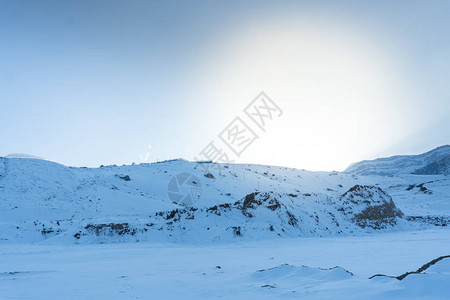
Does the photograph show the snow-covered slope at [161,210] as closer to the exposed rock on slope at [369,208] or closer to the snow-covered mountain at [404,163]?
the exposed rock on slope at [369,208]

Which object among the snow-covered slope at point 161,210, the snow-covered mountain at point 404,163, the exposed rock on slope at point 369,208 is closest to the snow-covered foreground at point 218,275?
the snow-covered slope at point 161,210

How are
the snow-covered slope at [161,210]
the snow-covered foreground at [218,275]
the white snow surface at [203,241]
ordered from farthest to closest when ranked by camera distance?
1. the snow-covered slope at [161,210]
2. the white snow surface at [203,241]
3. the snow-covered foreground at [218,275]

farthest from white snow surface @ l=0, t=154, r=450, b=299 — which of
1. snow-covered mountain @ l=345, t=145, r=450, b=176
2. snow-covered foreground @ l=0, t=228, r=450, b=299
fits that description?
snow-covered mountain @ l=345, t=145, r=450, b=176

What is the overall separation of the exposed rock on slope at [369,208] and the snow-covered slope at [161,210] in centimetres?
8

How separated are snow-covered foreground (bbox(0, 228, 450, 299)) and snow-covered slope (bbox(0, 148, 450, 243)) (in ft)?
15.6

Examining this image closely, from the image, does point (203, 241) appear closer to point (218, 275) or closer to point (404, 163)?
point (218, 275)

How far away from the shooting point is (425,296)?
4629 mm

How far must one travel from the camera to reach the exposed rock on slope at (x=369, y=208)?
23.2 meters

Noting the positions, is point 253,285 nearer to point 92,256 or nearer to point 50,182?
point 92,256

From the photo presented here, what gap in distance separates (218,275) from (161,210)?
22.1 metres

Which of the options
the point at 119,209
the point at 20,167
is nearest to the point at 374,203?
the point at 119,209

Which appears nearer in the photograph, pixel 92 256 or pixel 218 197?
pixel 92 256

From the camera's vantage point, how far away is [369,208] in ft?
79.2

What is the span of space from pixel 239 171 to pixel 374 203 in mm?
31385
